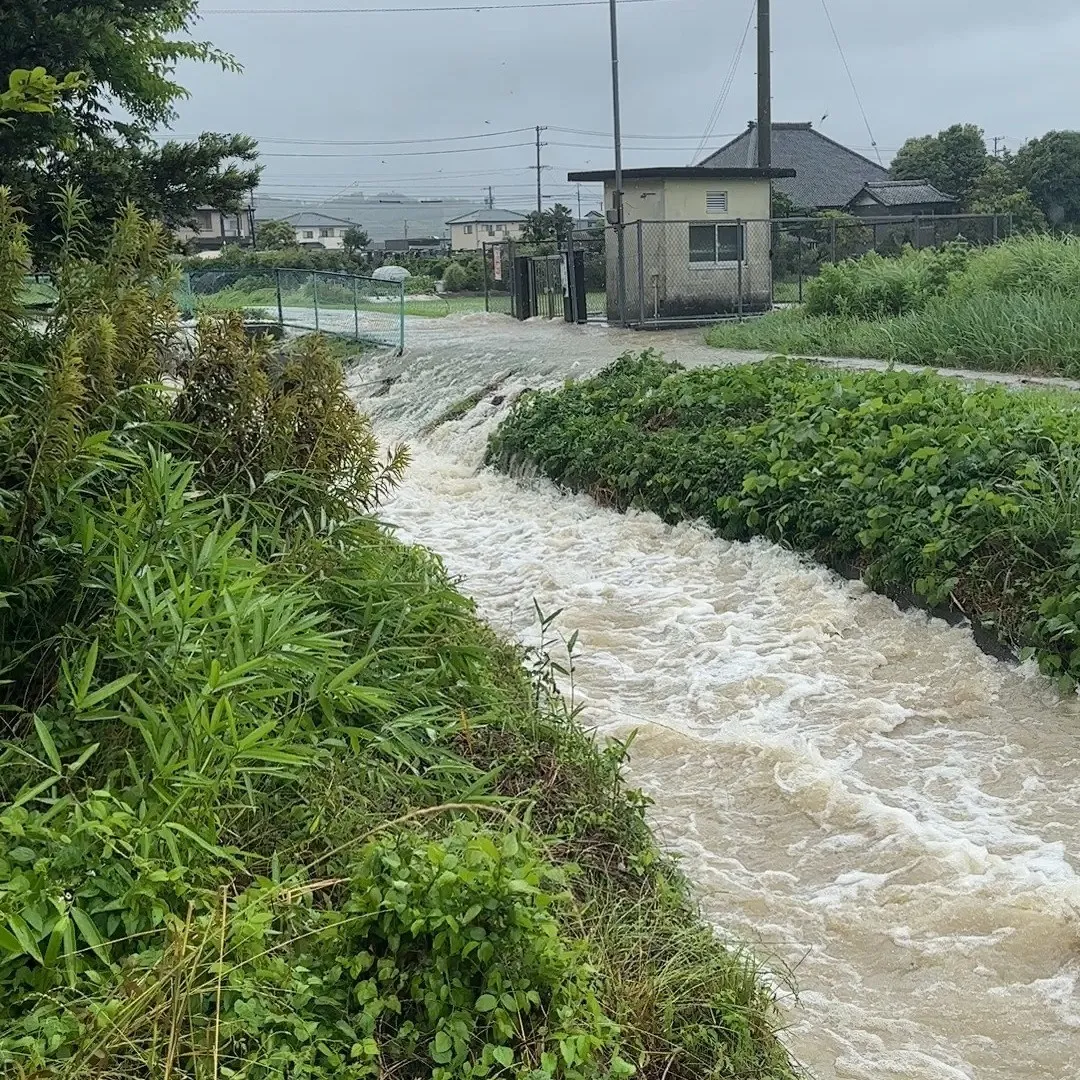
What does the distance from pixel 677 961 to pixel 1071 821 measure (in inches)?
103

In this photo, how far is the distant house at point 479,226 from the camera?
262 feet

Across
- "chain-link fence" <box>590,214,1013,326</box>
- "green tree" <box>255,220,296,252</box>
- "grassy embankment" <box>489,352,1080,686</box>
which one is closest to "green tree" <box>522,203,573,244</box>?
"green tree" <box>255,220,296,252</box>

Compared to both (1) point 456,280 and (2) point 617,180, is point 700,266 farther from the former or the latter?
(1) point 456,280

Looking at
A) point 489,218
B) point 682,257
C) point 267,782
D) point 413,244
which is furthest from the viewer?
point 413,244

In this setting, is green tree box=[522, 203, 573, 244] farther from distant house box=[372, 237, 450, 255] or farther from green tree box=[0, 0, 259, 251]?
green tree box=[0, 0, 259, 251]

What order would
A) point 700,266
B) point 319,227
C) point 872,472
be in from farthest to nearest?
1. point 319,227
2. point 700,266
3. point 872,472

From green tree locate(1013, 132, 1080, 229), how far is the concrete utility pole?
1382 cm

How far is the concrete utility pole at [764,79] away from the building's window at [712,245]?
365cm

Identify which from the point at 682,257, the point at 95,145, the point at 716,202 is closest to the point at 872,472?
the point at 95,145

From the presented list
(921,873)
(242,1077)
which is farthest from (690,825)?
(242,1077)

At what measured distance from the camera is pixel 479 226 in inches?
3204

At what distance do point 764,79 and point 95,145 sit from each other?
21972mm

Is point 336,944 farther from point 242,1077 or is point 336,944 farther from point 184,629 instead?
point 184,629

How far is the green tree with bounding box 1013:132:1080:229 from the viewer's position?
36031 mm
